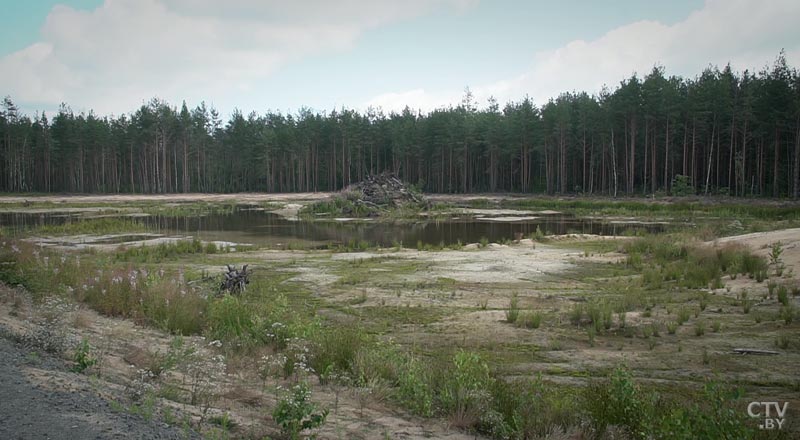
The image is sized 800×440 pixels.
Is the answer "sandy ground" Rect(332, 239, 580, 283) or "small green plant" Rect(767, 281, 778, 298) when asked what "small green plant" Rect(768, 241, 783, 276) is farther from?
"sandy ground" Rect(332, 239, 580, 283)

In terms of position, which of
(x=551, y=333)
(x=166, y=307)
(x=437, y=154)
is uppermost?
(x=437, y=154)

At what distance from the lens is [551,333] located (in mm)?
10016

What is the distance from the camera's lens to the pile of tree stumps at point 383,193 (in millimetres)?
49922

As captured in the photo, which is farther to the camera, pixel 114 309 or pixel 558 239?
pixel 558 239

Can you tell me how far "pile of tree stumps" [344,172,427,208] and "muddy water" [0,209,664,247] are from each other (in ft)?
25.5

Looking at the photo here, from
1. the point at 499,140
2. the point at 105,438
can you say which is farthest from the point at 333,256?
the point at 499,140

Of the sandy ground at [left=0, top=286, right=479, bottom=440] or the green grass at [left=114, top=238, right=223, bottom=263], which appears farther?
the green grass at [left=114, top=238, right=223, bottom=263]

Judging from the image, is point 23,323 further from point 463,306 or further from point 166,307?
point 463,306

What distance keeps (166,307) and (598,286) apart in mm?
11185

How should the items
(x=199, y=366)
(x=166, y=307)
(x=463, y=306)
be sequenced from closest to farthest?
(x=199, y=366), (x=166, y=307), (x=463, y=306)

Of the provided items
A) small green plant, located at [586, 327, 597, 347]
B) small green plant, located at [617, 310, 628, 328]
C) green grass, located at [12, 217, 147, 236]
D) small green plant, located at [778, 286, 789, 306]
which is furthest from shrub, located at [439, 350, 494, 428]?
green grass, located at [12, 217, 147, 236]

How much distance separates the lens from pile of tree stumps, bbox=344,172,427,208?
4992 centimetres

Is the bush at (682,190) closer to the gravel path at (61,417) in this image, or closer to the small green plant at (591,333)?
the small green plant at (591,333)

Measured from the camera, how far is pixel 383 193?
2005 inches
